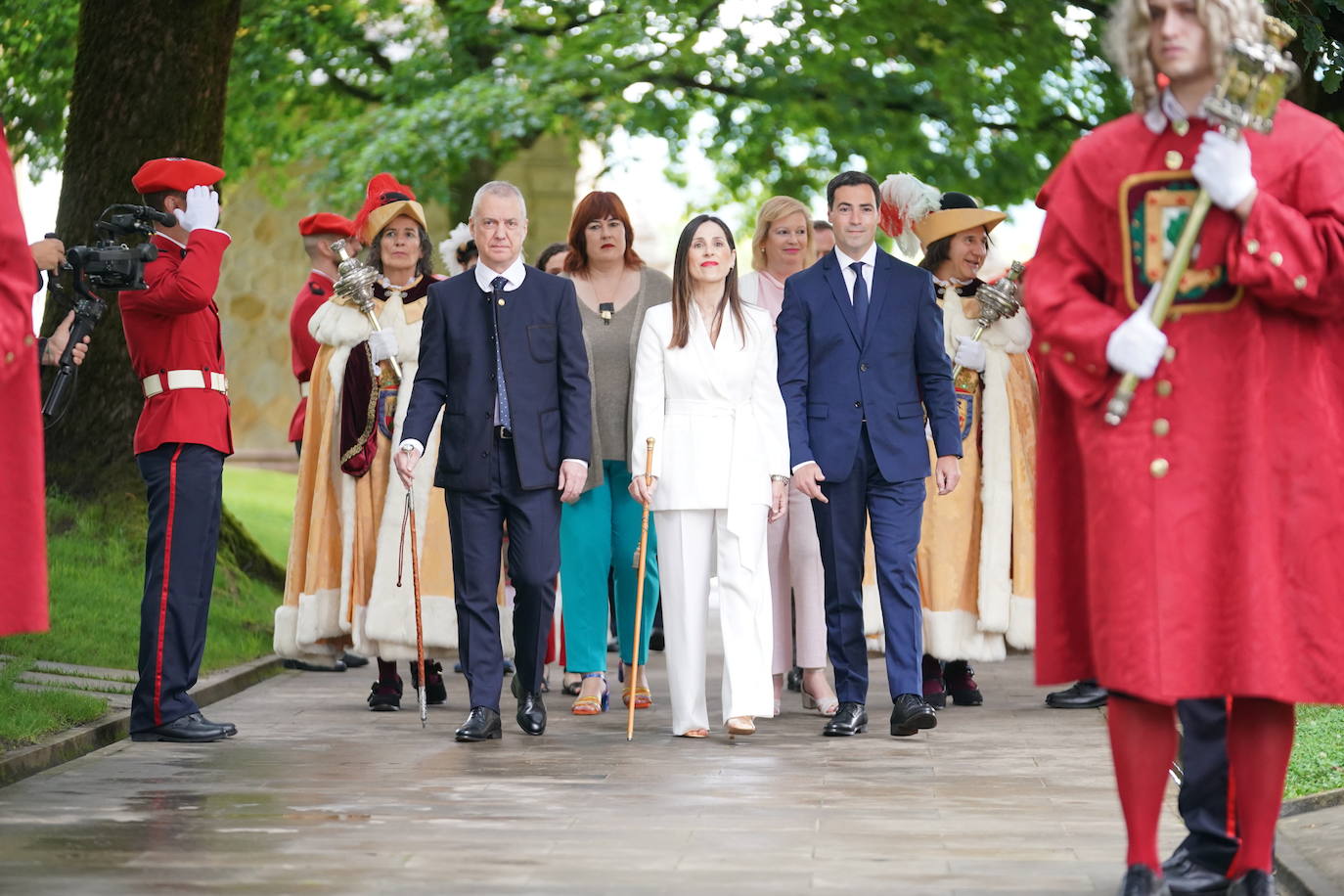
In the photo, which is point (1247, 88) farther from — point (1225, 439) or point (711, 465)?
point (711, 465)

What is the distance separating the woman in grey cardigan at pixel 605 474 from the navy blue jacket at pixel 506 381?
2.29 feet

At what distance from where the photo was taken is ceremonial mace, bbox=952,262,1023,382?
10141mm

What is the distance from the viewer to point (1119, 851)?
6141mm

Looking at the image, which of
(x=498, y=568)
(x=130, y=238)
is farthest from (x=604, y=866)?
(x=130, y=238)

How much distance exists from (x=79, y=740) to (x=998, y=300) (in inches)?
180

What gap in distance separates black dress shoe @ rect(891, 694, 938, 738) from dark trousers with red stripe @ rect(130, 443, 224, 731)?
9.19ft

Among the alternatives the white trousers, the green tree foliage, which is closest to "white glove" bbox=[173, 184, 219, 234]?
the white trousers

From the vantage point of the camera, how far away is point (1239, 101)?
490 centimetres

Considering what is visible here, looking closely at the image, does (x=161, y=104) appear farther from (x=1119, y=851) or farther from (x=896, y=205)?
(x=1119, y=851)

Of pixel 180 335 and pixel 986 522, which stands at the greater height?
pixel 180 335

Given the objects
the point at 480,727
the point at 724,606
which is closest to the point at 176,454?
the point at 480,727

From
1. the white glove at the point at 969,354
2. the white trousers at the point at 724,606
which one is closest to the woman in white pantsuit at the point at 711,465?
the white trousers at the point at 724,606

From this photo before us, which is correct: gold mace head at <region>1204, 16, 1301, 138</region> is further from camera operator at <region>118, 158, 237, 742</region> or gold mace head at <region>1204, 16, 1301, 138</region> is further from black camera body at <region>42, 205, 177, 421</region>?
camera operator at <region>118, 158, 237, 742</region>

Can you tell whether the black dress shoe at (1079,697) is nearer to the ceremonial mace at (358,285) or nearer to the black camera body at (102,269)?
the ceremonial mace at (358,285)
